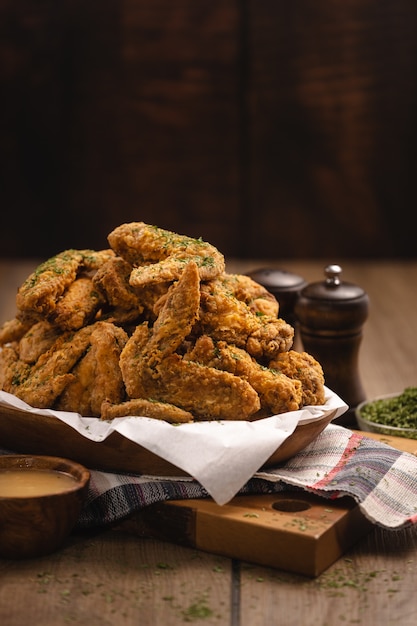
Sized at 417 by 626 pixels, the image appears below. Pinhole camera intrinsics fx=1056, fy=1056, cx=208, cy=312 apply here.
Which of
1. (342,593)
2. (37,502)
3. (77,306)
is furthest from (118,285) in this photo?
(342,593)

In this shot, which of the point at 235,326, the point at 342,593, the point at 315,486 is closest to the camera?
the point at 342,593

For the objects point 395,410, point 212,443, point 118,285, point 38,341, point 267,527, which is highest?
point 118,285

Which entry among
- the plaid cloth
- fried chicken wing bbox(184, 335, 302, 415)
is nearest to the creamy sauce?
the plaid cloth

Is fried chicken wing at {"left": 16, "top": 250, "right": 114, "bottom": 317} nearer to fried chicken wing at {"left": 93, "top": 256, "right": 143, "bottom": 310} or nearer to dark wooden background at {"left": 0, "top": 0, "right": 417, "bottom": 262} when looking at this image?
fried chicken wing at {"left": 93, "top": 256, "right": 143, "bottom": 310}

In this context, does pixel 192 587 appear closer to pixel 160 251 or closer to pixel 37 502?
pixel 37 502

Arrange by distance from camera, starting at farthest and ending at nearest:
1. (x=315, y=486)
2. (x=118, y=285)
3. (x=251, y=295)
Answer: (x=251, y=295), (x=118, y=285), (x=315, y=486)

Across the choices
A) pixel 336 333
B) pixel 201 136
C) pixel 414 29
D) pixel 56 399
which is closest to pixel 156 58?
pixel 201 136

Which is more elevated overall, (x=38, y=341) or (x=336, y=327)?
(x=38, y=341)
